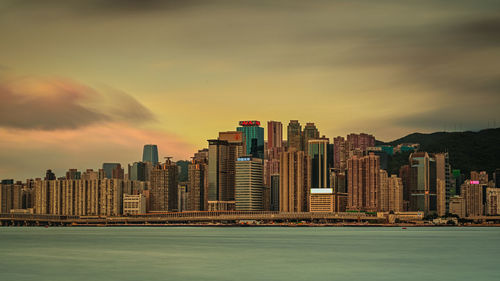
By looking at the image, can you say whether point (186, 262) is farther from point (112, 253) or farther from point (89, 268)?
point (112, 253)

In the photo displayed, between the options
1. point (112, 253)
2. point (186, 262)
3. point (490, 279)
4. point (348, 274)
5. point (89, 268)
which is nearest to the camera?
point (490, 279)

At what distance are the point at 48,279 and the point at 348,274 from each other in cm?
3079

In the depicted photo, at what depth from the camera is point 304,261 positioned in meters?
93.1

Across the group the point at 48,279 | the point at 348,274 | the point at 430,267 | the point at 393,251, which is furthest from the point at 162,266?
the point at 393,251

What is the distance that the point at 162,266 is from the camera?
280 feet

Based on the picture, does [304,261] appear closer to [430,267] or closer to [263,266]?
[263,266]

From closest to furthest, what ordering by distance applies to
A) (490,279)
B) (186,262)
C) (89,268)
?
1. (490,279)
2. (89,268)
3. (186,262)

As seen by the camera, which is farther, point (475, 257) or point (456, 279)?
point (475, 257)

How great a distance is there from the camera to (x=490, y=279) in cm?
7112

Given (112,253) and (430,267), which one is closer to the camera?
(430,267)

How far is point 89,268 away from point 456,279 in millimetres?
40793

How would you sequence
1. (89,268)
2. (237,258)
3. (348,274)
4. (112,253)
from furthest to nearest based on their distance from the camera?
(112,253), (237,258), (89,268), (348,274)

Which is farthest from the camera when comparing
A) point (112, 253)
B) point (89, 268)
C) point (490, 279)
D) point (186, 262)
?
point (112, 253)

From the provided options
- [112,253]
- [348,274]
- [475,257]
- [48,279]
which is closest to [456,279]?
[348,274]
